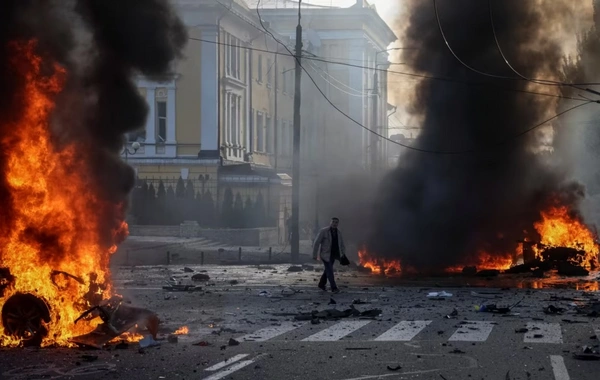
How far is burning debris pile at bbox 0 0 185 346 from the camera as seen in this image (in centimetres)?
1283

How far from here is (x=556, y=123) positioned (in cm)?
3397

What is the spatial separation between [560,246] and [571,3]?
25.6ft

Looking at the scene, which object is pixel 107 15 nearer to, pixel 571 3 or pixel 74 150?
pixel 74 150

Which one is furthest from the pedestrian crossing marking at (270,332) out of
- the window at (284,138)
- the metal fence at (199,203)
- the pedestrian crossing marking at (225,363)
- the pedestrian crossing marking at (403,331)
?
the window at (284,138)

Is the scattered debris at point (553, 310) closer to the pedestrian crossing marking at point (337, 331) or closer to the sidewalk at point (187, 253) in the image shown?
the pedestrian crossing marking at point (337, 331)

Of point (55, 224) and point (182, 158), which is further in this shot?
point (182, 158)

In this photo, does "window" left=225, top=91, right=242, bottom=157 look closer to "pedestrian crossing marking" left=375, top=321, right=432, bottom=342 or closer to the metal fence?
the metal fence

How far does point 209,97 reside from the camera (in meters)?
48.2

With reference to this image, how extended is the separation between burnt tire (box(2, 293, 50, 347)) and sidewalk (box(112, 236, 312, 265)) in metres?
20.2

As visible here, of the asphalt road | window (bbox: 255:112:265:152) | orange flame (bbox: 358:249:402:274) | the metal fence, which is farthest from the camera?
window (bbox: 255:112:265:152)

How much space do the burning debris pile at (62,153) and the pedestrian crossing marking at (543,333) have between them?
5.53m

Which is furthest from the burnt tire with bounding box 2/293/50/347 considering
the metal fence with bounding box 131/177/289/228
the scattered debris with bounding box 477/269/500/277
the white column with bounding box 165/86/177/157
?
the white column with bounding box 165/86/177/157

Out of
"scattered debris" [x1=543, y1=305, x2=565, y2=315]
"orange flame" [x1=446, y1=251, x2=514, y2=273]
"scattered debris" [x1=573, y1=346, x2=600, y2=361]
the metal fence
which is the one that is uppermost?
the metal fence

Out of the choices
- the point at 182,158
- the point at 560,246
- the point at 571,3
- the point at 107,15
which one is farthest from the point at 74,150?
the point at 182,158
